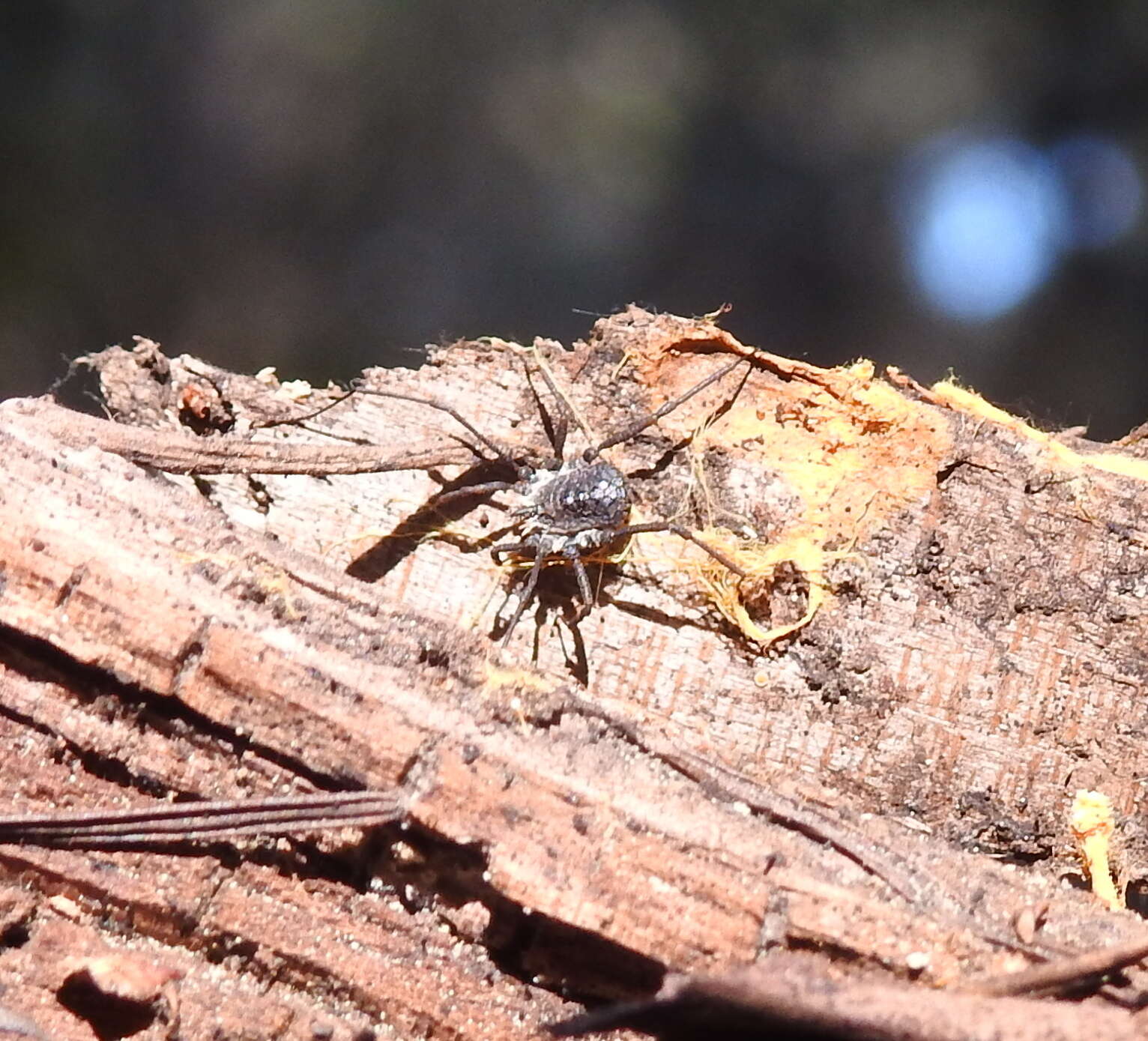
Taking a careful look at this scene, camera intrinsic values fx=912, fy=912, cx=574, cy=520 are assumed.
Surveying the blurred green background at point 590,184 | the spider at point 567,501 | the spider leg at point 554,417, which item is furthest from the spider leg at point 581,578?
the blurred green background at point 590,184

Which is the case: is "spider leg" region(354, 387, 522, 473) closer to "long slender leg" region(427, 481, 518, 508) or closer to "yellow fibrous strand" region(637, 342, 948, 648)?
"long slender leg" region(427, 481, 518, 508)

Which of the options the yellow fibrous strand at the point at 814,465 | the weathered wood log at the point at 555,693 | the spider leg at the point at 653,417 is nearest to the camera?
the weathered wood log at the point at 555,693

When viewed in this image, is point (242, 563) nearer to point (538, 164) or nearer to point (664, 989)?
point (664, 989)

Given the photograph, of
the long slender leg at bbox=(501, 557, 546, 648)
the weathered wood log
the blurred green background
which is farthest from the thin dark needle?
the blurred green background

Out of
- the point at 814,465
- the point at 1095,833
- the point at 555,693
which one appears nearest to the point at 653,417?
the point at 814,465

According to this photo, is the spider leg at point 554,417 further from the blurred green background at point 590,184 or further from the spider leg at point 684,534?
the blurred green background at point 590,184

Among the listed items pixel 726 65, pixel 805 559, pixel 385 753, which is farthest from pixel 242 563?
pixel 726 65
